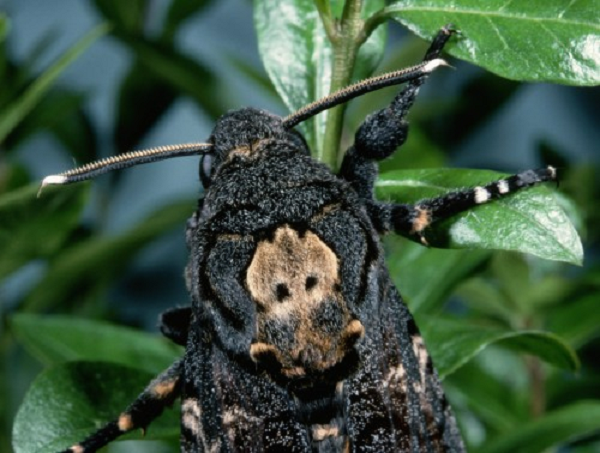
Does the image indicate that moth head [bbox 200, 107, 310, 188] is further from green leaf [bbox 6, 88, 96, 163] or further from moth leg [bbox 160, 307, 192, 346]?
green leaf [bbox 6, 88, 96, 163]

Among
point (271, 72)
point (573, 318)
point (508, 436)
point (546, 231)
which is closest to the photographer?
point (546, 231)

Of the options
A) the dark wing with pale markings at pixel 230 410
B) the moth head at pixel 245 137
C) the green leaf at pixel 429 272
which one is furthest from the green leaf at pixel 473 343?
the moth head at pixel 245 137

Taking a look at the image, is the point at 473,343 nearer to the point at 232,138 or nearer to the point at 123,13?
the point at 232,138

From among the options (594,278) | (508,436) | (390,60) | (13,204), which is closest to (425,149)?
(390,60)

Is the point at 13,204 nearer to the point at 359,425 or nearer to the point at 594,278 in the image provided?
the point at 359,425

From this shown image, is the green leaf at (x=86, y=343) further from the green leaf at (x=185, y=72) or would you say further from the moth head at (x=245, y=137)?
the green leaf at (x=185, y=72)
